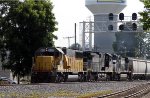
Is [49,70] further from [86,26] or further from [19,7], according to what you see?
[86,26]

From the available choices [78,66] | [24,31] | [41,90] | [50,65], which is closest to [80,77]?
[78,66]

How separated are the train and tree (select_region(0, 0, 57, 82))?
5.23m

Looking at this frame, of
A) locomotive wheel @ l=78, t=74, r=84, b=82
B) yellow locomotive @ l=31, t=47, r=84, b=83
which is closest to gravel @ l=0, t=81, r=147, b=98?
yellow locomotive @ l=31, t=47, r=84, b=83

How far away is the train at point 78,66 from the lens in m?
41.7

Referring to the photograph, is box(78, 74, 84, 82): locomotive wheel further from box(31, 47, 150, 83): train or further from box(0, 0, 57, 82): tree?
box(0, 0, 57, 82): tree

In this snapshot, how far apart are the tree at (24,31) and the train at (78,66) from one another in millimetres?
5227

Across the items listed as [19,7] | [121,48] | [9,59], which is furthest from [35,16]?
[121,48]

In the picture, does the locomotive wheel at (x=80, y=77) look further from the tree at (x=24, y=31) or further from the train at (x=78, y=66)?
the tree at (x=24, y=31)

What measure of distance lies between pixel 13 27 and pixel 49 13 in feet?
14.9

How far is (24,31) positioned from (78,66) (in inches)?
337

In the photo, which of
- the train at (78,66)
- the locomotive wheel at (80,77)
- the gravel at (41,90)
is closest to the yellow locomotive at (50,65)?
the train at (78,66)

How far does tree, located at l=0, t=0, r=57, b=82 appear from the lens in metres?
51.1

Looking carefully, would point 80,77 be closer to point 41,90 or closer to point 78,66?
point 78,66

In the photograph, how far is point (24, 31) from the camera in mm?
51812
